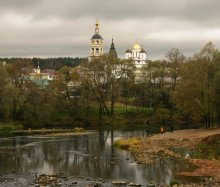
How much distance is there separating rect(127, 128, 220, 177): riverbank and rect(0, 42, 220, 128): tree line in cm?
984

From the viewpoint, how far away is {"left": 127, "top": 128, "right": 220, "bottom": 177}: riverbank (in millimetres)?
40969

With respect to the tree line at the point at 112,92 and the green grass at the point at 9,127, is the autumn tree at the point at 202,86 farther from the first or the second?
the green grass at the point at 9,127

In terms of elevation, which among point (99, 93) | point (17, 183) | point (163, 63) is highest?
point (163, 63)

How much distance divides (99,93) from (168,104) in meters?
18.2

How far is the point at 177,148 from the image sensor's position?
54.2 m

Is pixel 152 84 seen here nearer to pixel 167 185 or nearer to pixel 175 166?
pixel 175 166

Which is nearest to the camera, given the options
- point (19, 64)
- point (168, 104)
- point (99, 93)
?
point (19, 64)

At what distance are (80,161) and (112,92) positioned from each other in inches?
2231

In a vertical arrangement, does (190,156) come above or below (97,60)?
below

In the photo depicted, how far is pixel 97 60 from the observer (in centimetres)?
10431

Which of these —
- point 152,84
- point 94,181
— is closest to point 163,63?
point 152,84

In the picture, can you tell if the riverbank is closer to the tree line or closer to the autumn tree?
the autumn tree

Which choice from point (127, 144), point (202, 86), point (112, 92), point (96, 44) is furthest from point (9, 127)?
point (96, 44)

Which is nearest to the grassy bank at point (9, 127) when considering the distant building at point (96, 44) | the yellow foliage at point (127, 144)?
the yellow foliage at point (127, 144)
